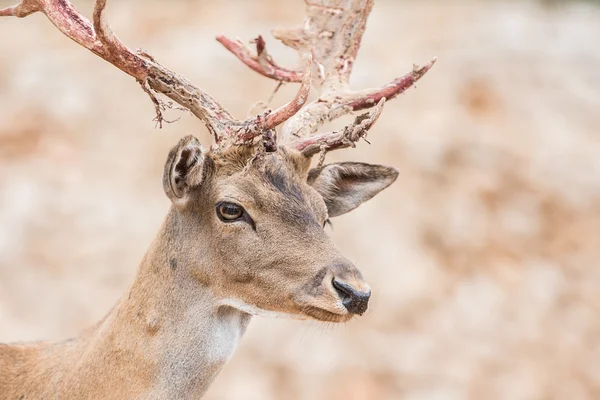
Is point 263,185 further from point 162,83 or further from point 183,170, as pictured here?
point 162,83

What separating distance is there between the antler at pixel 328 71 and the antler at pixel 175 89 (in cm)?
44

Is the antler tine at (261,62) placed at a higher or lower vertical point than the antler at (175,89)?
lower

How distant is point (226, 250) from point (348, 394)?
797 centimetres

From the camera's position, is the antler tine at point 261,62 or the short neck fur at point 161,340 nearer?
the short neck fur at point 161,340

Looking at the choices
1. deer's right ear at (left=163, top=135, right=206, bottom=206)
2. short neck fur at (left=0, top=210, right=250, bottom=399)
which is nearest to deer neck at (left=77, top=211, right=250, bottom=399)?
short neck fur at (left=0, top=210, right=250, bottom=399)

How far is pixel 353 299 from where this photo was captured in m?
4.73

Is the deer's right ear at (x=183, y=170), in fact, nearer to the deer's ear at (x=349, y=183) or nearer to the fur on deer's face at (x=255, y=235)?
the fur on deer's face at (x=255, y=235)

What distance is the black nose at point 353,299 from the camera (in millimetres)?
4716

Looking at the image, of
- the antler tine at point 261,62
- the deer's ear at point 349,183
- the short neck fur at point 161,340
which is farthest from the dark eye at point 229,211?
the antler tine at point 261,62

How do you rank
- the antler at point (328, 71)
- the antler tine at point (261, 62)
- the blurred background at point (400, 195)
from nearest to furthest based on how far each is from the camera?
1. the antler at point (328, 71)
2. the antler tine at point (261, 62)
3. the blurred background at point (400, 195)

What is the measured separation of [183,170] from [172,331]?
2.64 feet

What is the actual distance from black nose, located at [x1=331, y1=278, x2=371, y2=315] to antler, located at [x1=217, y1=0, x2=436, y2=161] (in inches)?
34.2

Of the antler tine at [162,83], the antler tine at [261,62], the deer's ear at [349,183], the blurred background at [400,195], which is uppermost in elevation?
the antler tine at [162,83]

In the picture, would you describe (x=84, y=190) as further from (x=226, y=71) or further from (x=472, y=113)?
(x=472, y=113)
